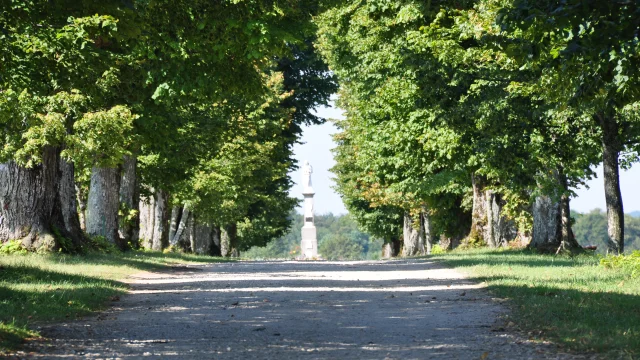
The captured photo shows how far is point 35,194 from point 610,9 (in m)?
16.9

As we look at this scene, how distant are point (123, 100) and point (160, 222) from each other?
56.2ft

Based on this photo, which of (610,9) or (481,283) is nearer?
(610,9)

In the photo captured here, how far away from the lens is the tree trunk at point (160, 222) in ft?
139

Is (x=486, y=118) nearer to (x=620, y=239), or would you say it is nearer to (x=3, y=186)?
(x=620, y=239)

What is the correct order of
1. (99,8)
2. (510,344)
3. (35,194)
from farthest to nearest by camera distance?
(35,194)
(99,8)
(510,344)

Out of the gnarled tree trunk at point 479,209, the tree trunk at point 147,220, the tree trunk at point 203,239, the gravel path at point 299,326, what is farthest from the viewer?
the tree trunk at point 203,239

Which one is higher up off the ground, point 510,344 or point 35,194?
point 35,194

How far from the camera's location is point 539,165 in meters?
26.5

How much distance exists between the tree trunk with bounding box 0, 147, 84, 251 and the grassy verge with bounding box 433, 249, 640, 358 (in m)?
A: 10.2

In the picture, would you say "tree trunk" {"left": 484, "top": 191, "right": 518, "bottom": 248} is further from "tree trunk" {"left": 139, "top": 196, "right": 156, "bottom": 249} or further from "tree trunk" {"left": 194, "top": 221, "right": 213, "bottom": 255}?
"tree trunk" {"left": 194, "top": 221, "right": 213, "bottom": 255}

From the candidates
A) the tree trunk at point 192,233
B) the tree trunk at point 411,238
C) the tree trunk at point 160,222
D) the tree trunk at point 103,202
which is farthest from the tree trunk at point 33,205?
the tree trunk at point 411,238

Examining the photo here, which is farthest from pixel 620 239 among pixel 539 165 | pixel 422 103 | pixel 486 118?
pixel 422 103

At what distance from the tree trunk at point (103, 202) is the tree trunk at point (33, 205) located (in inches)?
233

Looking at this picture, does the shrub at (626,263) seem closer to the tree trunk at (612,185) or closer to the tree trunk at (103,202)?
the tree trunk at (612,185)
